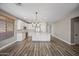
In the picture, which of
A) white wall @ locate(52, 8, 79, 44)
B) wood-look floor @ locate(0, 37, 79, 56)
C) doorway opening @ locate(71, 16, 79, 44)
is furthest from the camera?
doorway opening @ locate(71, 16, 79, 44)

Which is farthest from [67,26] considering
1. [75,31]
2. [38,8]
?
[38,8]

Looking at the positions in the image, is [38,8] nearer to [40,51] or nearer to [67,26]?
[40,51]

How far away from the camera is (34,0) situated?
181 cm

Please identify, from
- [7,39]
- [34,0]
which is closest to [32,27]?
[7,39]

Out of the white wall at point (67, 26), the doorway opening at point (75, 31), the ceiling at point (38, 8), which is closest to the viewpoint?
the ceiling at point (38, 8)

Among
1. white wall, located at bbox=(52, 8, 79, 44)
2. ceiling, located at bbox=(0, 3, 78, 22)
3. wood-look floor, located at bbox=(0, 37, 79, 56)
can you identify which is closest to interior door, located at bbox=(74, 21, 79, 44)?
white wall, located at bbox=(52, 8, 79, 44)

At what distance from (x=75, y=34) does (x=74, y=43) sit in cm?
60

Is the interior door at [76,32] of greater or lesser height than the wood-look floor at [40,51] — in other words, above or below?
above

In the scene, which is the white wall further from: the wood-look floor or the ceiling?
the wood-look floor

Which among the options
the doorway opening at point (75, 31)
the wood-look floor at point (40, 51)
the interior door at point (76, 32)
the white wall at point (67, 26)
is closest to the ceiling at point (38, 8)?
the white wall at point (67, 26)

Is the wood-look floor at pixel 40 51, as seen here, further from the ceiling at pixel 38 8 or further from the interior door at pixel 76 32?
the ceiling at pixel 38 8

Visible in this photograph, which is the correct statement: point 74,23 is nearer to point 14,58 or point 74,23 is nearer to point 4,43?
point 4,43

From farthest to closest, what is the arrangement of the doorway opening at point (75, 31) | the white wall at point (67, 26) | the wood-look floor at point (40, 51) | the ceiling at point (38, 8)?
the doorway opening at point (75, 31), the white wall at point (67, 26), the wood-look floor at point (40, 51), the ceiling at point (38, 8)

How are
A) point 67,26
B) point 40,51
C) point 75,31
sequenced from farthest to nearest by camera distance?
1. point 67,26
2. point 75,31
3. point 40,51
